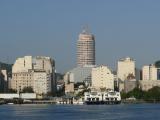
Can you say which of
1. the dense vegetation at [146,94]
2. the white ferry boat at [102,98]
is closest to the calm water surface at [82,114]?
the white ferry boat at [102,98]

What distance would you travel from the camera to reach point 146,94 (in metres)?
180

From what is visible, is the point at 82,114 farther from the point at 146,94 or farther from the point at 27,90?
the point at 27,90

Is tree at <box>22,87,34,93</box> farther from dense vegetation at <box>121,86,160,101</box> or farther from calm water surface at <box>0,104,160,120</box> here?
calm water surface at <box>0,104,160,120</box>

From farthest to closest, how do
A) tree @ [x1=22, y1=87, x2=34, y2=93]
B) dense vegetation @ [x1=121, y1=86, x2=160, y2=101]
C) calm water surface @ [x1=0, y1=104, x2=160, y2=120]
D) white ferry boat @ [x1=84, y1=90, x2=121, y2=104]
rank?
tree @ [x1=22, y1=87, x2=34, y2=93] → dense vegetation @ [x1=121, y1=86, x2=160, y2=101] → white ferry boat @ [x1=84, y1=90, x2=121, y2=104] → calm water surface @ [x1=0, y1=104, x2=160, y2=120]

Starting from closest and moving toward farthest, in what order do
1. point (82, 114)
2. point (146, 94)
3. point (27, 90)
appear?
point (82, 114), point (146, 94), point (27, 90)

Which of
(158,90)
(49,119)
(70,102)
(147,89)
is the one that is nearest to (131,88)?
(147,89)

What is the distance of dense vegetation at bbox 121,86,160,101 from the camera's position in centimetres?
17775

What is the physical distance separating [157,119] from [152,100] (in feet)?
336

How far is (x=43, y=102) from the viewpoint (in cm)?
17112

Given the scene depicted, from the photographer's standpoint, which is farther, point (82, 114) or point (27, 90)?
point (27, 90)

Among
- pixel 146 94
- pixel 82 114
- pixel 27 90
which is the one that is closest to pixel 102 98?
pixel 146 94

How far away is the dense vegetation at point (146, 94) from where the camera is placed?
17775 cm

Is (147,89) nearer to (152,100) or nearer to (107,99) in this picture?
(152,100)

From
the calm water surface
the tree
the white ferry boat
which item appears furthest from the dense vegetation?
the calm water surface
